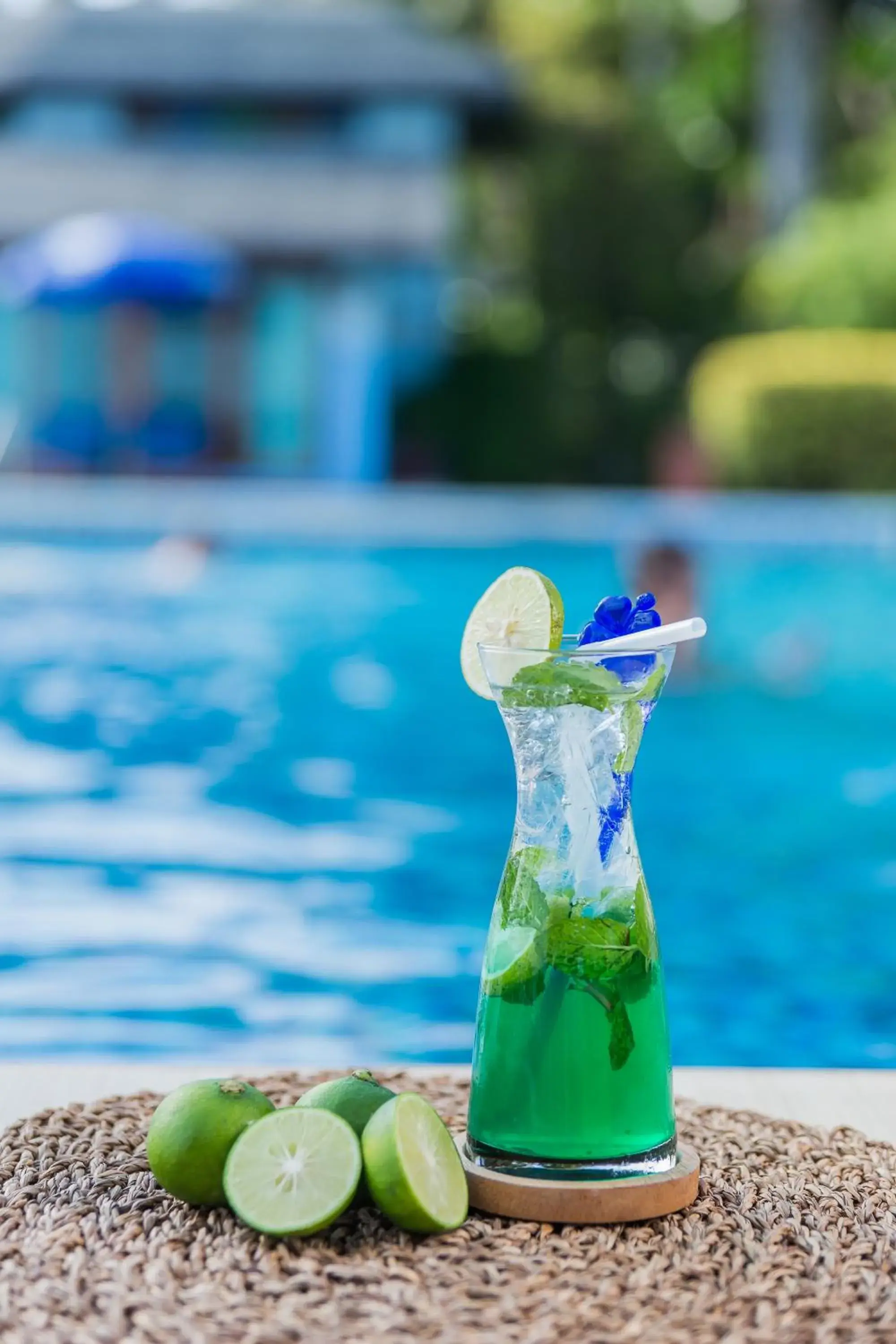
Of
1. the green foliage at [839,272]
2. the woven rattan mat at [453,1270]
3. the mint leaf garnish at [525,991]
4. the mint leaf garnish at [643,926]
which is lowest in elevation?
the woven rattan mat at [453,1270]

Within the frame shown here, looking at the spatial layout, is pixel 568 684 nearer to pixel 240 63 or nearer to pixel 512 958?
pixel 512 958

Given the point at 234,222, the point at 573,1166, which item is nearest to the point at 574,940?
the point at 573,1166

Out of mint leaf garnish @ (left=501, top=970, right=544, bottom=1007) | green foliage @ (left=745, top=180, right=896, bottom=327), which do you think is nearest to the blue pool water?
mint leaf garnish @ (left=501, top=970, right=544, bottom=1007)

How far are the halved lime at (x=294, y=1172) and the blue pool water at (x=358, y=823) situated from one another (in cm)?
212

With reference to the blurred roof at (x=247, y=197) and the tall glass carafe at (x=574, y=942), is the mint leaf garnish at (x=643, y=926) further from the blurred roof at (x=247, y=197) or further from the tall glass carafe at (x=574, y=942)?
the blurred roof at (x=247, y=197)

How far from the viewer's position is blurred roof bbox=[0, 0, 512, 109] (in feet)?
63.7

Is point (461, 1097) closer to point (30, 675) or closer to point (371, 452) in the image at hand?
point (30, 675)

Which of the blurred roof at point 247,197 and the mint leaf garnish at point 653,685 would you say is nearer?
the mint leaf garnish at point 653,685

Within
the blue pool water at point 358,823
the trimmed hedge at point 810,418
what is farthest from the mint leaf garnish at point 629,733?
the trimmed hedge at point 810,418

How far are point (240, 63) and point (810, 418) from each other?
8.02m

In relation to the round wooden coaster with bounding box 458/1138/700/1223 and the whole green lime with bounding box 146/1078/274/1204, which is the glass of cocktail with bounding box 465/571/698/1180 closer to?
the round wooden coaster with bounding box 458/1138/700/1223

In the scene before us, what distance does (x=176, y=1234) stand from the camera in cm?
166

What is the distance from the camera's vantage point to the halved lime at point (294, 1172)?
1638mm

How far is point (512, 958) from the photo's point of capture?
1.75 meters
